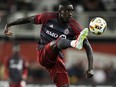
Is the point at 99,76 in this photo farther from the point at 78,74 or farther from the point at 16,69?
the point at 16,69

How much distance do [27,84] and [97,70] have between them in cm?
373

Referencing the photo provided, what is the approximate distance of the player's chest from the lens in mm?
10773

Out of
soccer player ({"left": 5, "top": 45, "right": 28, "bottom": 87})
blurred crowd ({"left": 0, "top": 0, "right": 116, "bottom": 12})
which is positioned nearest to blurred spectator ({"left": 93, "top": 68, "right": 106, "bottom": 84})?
blurred crowd ({"left": 0, "top": 0, "right": 116, "bottom": 12})

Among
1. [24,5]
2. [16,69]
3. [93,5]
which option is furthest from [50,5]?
[16,69]

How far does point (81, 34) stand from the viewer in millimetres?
9719

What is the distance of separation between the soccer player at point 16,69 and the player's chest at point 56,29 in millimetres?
6698

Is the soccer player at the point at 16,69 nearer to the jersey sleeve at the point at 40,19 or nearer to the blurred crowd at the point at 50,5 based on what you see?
the blurred crowd at the point at 50,5

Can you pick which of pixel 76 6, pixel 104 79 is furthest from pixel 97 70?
pixel 76 6

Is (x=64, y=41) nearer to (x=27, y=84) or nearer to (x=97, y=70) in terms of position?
(x=27, y=84)

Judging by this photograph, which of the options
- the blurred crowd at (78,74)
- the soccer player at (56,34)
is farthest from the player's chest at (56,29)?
the blurred crowd at (78,74)

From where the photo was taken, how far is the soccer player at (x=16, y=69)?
17.6m

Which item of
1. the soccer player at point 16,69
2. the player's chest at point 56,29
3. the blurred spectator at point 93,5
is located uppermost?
the blurred spectator at point 93,5

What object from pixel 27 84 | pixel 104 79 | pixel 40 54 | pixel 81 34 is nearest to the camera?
pixel 81 34

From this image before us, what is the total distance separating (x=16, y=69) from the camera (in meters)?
17.9
